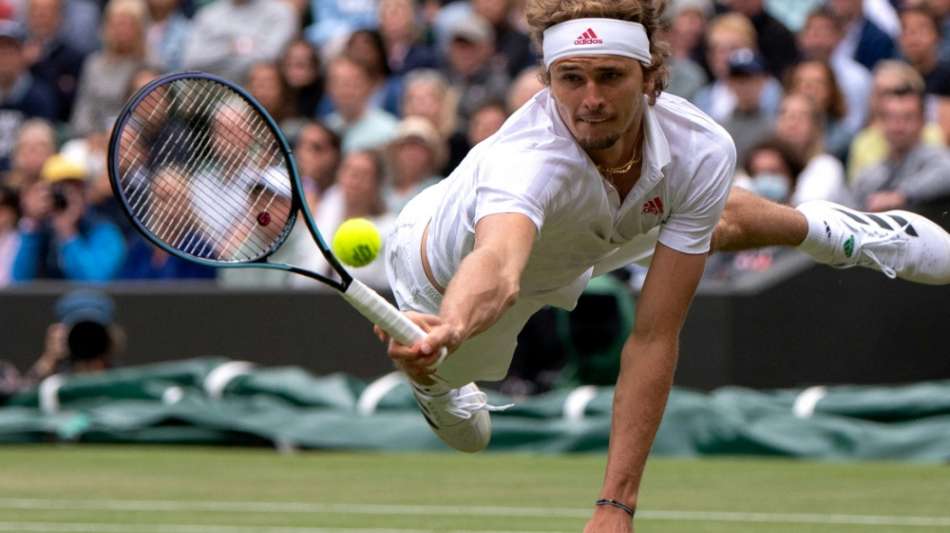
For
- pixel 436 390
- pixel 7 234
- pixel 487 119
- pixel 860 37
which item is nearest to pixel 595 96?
pixel 436 390

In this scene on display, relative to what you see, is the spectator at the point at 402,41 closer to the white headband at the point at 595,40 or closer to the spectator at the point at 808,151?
the spectator at the point at 808,151

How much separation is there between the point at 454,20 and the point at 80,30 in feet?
11.0

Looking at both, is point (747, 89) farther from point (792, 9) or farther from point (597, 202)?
point (597, 202)

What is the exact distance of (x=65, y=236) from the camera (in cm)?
1273

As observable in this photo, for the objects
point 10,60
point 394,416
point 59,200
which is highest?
point 10,60

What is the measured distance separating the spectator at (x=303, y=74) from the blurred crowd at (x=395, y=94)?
0.02m

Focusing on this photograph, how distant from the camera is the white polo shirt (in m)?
5.22

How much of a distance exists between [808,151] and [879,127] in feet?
1.55

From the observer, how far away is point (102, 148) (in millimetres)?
13680

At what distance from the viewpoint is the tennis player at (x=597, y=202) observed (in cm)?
505

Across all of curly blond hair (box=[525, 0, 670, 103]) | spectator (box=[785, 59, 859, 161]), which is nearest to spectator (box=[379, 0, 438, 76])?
spectator (box=[785, 59, 859, 161])

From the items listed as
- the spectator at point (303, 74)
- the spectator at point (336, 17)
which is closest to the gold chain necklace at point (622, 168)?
the spectator at point (303, 74)

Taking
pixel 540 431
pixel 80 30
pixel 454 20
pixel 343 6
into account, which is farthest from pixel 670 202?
pixel 80 30

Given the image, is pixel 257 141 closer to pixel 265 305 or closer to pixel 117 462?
pixel 117 462
